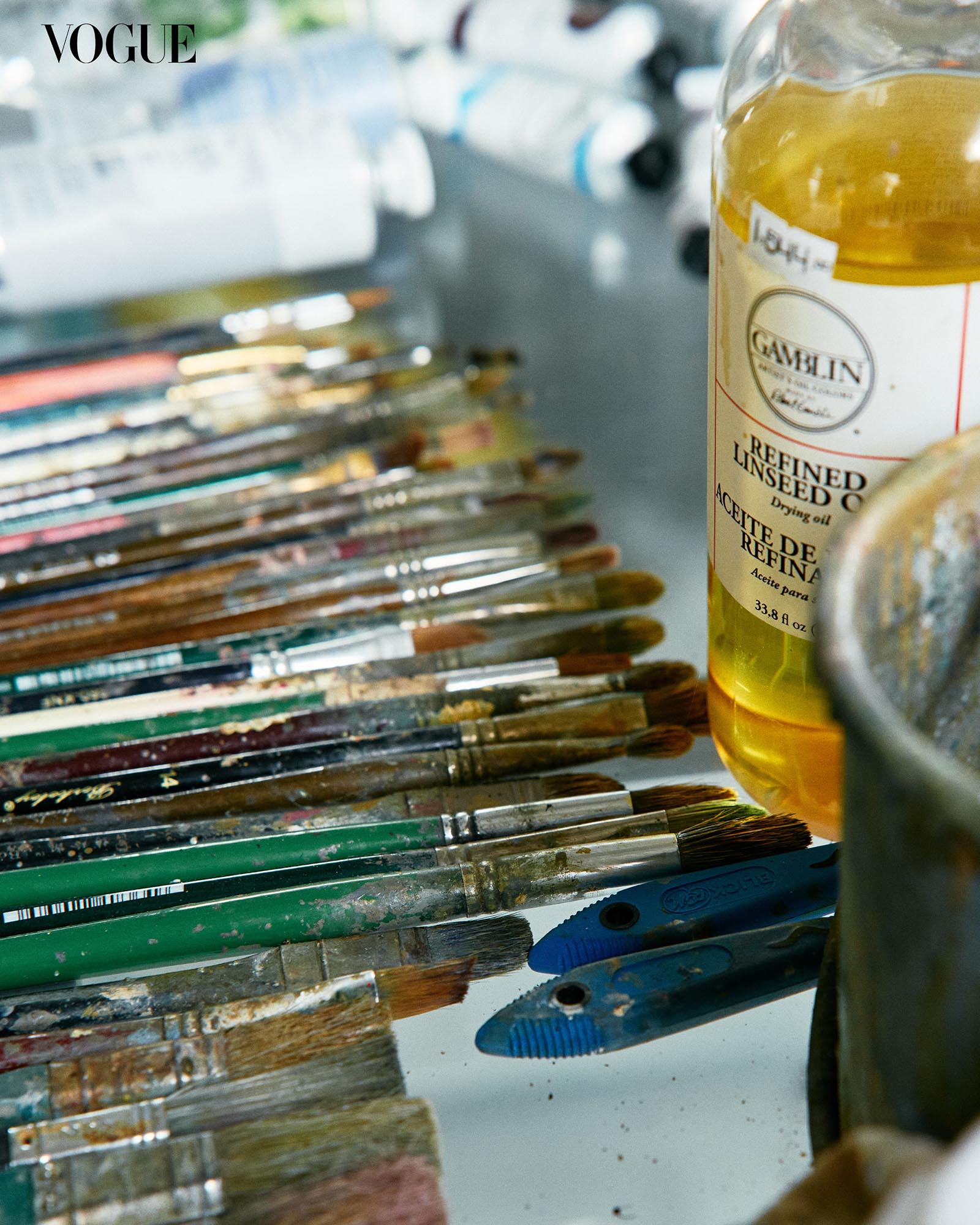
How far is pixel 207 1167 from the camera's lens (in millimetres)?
355

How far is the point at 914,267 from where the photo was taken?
0.36 m

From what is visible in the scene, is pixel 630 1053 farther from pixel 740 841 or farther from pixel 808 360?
pixel 808 360

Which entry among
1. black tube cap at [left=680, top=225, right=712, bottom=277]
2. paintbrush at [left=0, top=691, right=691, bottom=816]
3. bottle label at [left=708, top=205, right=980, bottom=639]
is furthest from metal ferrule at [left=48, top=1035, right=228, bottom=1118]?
black tube cap at [left=680, top=225, right=712, bottom=277]

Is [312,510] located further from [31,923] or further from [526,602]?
[31,923]

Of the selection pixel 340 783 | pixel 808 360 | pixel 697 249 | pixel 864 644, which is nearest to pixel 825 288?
pixel 808 360

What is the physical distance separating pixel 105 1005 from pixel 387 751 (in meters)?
0.13

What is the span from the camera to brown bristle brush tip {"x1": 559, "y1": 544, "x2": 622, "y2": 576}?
1.87 feet

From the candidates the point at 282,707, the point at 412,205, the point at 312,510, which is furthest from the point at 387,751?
the point at 412,205

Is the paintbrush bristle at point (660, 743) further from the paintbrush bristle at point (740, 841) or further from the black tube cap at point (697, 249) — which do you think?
the black tube cap at point (697, 249)

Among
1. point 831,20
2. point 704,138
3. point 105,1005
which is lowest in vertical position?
point 105,1005

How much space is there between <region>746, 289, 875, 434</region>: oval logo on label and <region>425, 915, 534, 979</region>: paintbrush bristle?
0.17 metres

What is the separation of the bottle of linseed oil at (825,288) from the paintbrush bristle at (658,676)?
7cm

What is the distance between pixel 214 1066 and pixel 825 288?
268 millimetres

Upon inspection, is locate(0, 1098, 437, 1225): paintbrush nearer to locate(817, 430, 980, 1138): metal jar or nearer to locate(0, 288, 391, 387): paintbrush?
locate(817, 430, 980, 1138): metal jar
